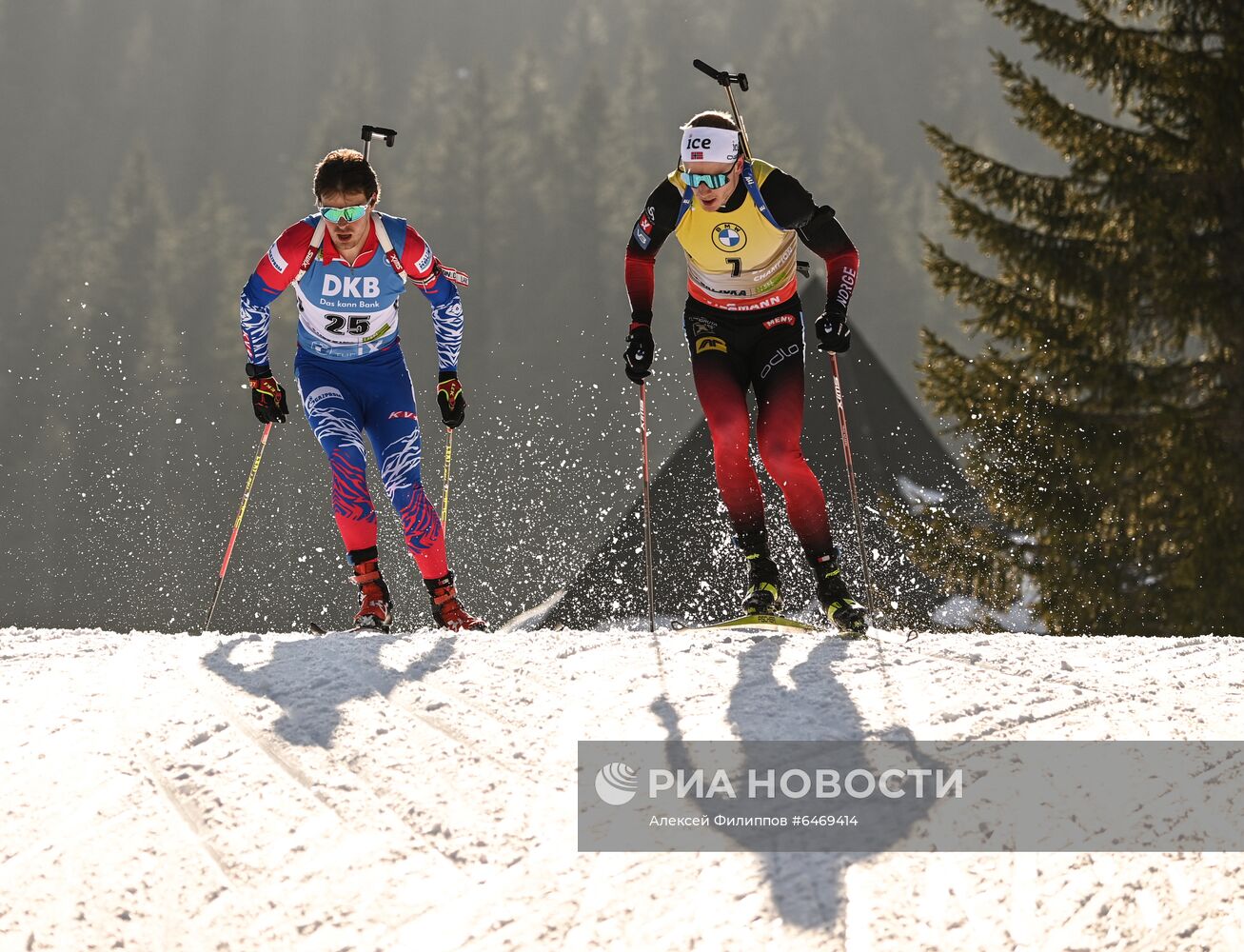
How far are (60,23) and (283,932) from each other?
100561 millimetres

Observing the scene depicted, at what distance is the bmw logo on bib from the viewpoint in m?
5.50

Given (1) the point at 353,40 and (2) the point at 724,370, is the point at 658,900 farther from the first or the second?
(1) the point at 353,40

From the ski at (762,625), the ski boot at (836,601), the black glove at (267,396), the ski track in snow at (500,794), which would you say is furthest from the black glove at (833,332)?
the black glove at (267,396)

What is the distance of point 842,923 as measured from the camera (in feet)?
8.78

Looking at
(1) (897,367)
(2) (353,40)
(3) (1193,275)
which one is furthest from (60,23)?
(3) (1193,275)

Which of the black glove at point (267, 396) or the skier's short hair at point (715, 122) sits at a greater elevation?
the skier's short hair at point (715, 122)

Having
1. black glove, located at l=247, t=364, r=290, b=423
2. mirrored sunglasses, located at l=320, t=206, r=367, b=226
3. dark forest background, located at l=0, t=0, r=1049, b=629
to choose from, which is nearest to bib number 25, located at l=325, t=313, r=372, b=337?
black glove, located at l=247, t=364, r=290, b=423

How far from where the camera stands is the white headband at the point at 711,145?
529 centimetres

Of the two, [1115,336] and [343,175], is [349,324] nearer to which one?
[343,175]

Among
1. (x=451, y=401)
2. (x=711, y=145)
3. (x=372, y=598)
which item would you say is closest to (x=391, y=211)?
(x=451, y=401)

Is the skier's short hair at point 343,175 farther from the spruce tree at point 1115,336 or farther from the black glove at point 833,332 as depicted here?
the spruce tree at point 1115,336

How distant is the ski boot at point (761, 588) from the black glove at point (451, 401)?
1.68m

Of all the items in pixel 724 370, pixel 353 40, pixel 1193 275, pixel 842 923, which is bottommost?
pixel 842 923

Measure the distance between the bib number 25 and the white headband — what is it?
1791 millimetres
